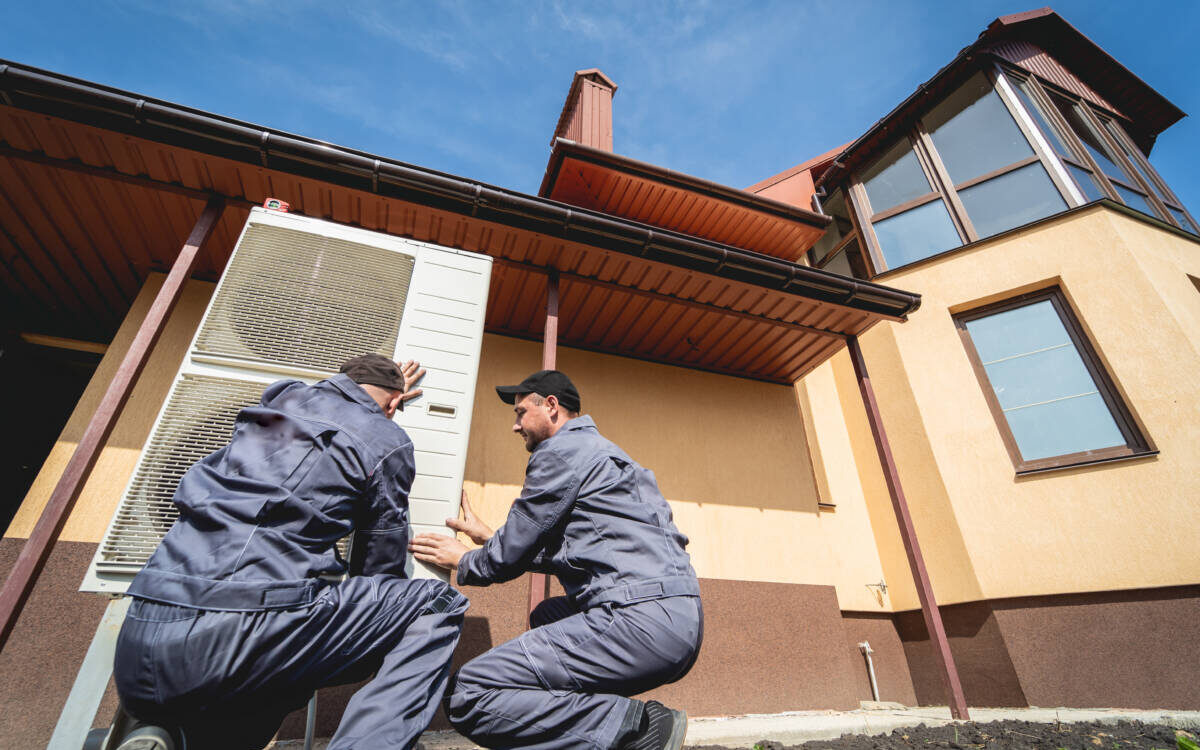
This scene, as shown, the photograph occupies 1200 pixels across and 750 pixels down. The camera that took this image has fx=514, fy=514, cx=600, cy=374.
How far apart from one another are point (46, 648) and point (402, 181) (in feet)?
11.2

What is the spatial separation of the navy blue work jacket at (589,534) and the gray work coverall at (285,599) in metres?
0.26

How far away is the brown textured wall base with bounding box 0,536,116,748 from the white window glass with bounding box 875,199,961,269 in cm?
812

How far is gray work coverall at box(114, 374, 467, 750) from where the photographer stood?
49.1 inches

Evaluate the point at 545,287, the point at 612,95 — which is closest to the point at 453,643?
the point at 545,287

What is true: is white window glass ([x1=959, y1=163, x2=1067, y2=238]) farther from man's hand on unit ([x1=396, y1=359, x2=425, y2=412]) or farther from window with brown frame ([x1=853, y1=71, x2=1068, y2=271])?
man's hand on unit ([x1=396, y1=359, x2=425, y2=412])

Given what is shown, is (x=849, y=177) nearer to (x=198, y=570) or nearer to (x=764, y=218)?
(x=764, y=218)

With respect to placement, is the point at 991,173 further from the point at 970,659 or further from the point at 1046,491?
the point at 970,659

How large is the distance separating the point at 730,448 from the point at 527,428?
3.45m

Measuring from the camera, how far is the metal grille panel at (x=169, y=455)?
196 cm

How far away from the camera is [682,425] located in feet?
17.1

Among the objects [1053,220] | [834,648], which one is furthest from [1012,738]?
[1053,220]

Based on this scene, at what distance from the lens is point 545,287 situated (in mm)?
4316

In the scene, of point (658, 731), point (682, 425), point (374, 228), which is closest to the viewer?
point (658, 731)

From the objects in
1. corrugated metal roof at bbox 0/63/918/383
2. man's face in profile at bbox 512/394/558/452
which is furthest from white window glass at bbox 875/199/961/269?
man's face in profile at bbox 512/394/558/452
